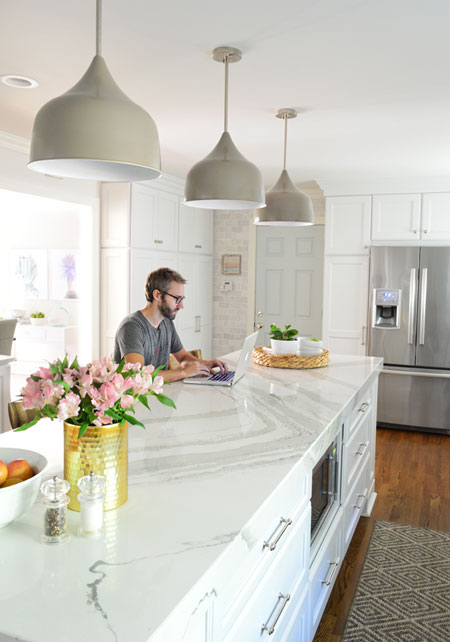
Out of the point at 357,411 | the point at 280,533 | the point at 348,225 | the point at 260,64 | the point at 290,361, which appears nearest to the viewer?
the point at 280,533

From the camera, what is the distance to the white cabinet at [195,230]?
599 centimetres

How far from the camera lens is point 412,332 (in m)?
5.36

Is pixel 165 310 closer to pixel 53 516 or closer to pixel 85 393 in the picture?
pixel 85 393

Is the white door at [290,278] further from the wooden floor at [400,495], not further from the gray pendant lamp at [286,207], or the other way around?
the gray pendant lamp at [286,207]

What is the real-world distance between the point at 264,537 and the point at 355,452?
1.59 m

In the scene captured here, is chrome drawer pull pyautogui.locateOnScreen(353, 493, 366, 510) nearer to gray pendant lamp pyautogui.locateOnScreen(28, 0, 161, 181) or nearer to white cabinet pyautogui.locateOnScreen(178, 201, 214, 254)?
gray pendant lamp pyautogui.locateOnScreen(28, 0, 161, 181)

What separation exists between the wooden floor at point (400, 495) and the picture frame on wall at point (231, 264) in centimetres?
247

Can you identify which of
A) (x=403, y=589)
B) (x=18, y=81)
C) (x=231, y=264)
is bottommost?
(x=403, y=589)

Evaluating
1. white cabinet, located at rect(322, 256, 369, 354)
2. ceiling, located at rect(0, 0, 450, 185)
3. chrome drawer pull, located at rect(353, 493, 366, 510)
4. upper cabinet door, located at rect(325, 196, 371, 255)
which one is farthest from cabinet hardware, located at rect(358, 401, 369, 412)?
upper cabinet door, located at rect(325, 196, 371, 255)

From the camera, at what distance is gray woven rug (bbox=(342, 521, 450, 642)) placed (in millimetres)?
2377

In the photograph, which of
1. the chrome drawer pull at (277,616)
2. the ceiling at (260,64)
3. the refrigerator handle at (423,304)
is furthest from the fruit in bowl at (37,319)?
the chrome drawer pull at (277,616)

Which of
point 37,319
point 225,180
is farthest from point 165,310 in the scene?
point 37,319

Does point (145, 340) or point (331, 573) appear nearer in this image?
point (331, 573)

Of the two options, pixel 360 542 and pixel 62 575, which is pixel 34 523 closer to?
pixel 62 575
